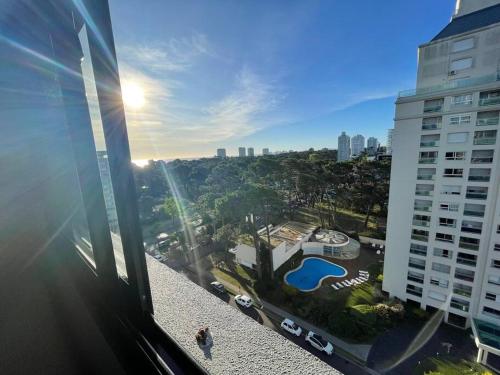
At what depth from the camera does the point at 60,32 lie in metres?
0.65

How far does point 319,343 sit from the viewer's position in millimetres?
5316

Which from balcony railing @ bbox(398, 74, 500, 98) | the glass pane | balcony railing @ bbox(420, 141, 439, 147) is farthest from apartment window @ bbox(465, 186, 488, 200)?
the glass pane

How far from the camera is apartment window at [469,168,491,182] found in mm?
5293

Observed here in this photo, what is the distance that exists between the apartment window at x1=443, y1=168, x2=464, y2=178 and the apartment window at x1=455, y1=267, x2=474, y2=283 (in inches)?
99.0

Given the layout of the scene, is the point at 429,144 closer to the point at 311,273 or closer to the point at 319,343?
the point at 311,273

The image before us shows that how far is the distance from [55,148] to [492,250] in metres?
8.31

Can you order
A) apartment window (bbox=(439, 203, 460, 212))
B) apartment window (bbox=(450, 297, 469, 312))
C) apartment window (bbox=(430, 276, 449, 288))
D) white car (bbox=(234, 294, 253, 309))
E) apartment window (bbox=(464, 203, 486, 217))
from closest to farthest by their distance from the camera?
apartment window (bbox=(464, 203, 486, 217))
apartment window (bbox=(439, 203, 460, 212))
apartment window (bbox=(450, 297, 469, 312))
apartment window (bbox=(430, 276, 449, 288))
white car (bbox=(234, 294, 253, 309))

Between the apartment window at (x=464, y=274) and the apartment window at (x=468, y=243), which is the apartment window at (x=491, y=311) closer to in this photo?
the apartment window at (x=464, y=274)

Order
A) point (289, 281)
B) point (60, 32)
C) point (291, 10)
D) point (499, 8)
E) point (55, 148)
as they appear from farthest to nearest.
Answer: point (289, 281)
point (499, 8)
point (291, 10)
point (55, 148)
point (60, 32)

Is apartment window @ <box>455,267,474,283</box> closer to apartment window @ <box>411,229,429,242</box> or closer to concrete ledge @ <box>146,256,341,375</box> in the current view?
apartment window @ <box>411,229,429,242</box>

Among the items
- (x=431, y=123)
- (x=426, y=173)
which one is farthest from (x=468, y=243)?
(x=431, y=123)

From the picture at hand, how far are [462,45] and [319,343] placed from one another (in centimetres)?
804

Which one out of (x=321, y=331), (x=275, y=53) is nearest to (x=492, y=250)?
(x=321, y=331)

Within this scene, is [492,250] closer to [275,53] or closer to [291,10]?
[275,53]
